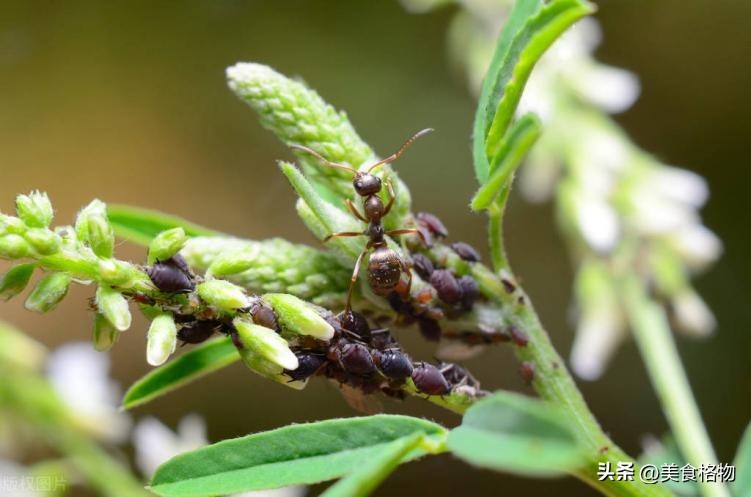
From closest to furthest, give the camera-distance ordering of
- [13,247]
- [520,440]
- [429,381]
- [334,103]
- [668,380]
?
[520,440], [13,247], [429,381], [668,380], [334,103]

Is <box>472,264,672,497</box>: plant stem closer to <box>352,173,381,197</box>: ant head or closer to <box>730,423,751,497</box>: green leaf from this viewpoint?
<box>352,173,381,197</box>: ant head

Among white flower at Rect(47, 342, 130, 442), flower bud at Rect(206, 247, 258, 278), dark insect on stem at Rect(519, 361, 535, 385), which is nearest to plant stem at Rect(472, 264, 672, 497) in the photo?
dark insect on stem at Rect(519, 361, 535, 385)

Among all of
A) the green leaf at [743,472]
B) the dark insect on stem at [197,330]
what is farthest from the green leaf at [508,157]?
the green leaf at [743,472]

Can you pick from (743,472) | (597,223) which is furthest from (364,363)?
(597,223)

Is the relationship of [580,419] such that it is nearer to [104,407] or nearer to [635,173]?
[635,173]

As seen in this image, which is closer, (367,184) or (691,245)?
(367,184)

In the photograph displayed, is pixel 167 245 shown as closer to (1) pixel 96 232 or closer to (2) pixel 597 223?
(1) pixel 96 232
